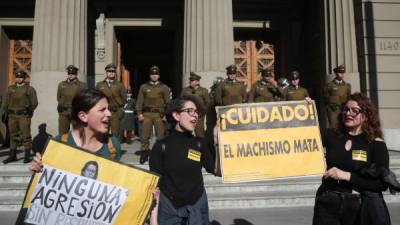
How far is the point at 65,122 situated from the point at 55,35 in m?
3.09

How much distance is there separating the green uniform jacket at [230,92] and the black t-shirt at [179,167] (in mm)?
6486

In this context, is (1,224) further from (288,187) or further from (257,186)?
(288,187)

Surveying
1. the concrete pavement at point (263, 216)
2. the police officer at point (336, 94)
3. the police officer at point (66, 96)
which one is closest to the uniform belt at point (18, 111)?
the police officer at point (66, 96)

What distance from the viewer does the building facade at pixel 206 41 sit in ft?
35.8

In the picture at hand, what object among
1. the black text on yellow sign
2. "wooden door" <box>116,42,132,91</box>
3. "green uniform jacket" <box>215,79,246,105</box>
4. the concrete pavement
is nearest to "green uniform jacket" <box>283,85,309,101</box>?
"green uniform jacket" <box>215,79,246,105</box>

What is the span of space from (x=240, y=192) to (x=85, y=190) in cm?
529

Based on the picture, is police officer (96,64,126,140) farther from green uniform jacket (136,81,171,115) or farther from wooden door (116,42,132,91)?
wooden door (116,42,132,91)

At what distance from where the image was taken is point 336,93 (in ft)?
32.7

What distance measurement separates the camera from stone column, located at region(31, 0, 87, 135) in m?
10.7

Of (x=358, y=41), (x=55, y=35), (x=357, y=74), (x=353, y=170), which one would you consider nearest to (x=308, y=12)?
(x=358, y=41)

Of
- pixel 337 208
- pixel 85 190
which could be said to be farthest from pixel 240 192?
pixel 85 190

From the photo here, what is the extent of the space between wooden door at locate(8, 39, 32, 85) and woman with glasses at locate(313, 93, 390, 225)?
13.9m

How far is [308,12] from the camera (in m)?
15.2

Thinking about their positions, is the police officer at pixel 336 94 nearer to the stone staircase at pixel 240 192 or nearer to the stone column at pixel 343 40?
the stone column at pixel 343 40
